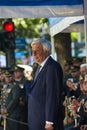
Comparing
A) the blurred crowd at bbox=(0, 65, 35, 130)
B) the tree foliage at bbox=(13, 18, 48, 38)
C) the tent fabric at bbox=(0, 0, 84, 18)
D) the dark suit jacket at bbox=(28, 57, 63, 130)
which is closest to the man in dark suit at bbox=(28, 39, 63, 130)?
the dark suit jacket at bbox=(28, 57, 63, 130)

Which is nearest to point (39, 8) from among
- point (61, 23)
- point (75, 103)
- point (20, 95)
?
point (75, 103)

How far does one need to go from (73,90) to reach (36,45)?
3170mm

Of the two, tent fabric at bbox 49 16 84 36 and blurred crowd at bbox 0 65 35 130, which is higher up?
tent fabric at bbox 49 16 84 36

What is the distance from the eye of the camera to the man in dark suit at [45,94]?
7.70 meters

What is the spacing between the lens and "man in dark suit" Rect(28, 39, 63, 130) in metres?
7.70

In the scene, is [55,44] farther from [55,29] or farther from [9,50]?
[9,50]

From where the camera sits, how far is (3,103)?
12.6 meters

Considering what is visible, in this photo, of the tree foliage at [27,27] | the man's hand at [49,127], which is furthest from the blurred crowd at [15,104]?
the tree foliage at [27,27]

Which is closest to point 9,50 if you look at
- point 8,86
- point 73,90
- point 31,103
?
point 8,86

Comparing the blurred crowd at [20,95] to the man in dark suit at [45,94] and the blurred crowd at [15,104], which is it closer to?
the blurred crowd at [15,104]

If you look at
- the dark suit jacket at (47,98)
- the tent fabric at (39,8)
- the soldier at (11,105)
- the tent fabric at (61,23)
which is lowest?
the soldier at (11,105)

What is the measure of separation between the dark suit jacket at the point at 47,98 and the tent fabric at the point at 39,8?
146 centimetres

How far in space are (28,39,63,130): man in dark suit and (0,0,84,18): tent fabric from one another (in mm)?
1308

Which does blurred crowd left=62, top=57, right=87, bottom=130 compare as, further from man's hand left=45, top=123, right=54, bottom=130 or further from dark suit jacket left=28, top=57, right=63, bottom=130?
man's hand left=45, top=123, right=54, bottom=130
